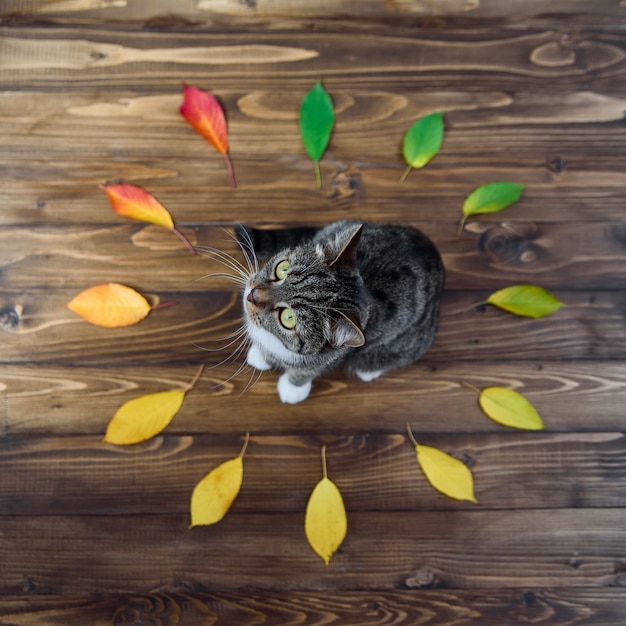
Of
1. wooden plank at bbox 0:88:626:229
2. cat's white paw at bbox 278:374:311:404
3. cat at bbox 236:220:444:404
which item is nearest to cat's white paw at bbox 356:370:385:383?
cat at bbox 236:220:444:404

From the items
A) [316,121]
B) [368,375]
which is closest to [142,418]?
[368,375]

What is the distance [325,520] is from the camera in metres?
1.22

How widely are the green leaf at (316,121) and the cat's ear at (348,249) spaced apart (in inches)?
20.1

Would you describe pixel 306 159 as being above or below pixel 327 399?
above

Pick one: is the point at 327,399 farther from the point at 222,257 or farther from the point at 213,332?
the point at 222,257

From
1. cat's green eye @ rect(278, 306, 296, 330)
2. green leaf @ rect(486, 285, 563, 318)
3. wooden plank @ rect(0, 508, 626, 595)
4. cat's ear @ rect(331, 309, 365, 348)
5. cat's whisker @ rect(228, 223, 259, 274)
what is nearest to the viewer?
cat's ear @ rect(331, 309, 365, 348)

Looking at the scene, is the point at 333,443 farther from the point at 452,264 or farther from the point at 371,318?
the point at 452,264

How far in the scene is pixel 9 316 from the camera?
1271 millimetres

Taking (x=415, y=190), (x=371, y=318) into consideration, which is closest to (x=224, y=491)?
(x=371, y=318)

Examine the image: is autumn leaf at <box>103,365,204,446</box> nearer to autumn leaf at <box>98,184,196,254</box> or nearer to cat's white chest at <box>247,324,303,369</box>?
cat's white chest at <box>247,324,303,369</box>

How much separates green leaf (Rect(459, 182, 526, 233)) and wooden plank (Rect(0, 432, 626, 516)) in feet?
2.10

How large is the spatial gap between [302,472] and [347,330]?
0.58 metres

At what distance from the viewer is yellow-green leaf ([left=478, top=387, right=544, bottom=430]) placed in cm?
127

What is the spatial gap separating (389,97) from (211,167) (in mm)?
569
